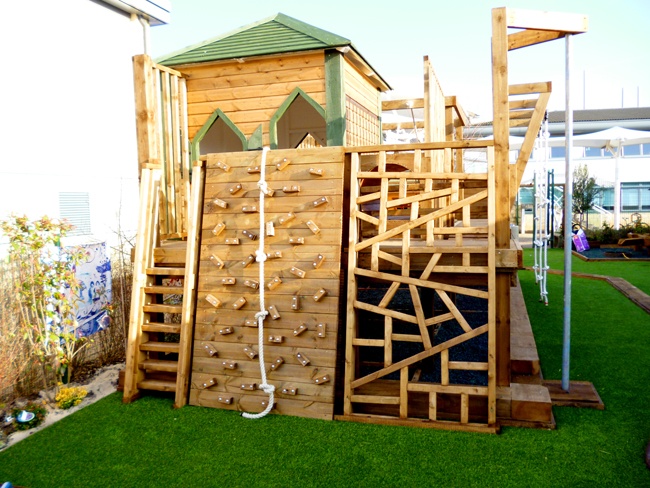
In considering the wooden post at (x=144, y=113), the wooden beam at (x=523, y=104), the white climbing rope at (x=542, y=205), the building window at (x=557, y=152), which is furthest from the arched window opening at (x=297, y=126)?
the building window at (x=557, y=152)

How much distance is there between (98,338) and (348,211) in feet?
11.4

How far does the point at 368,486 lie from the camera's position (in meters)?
3.58

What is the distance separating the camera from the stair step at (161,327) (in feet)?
17.5

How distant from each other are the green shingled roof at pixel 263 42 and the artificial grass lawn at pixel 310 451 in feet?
15.1

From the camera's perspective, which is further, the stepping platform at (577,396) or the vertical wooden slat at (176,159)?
the vertical wooden slat at (176,159)

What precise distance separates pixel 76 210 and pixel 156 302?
16.4 feet

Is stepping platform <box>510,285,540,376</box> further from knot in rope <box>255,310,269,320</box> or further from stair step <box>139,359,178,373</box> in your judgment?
stair step <box>139,359,178,373</box>

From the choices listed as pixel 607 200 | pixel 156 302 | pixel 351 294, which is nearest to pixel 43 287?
pixel 156 302

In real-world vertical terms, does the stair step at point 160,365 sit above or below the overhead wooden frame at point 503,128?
below

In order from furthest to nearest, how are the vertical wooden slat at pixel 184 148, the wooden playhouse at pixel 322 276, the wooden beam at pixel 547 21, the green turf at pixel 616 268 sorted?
the green turf at pixel 616 268
the vertical wooden slat at pixel 184 148
the wooden beam at pixel 547 21
the wooden playhouse at pixel 322 276

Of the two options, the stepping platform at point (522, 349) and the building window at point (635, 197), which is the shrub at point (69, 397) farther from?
the building window at point (635, 197)

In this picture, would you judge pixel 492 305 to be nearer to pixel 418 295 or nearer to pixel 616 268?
pixel 418 295

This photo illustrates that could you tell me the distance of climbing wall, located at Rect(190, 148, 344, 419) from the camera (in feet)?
15.6

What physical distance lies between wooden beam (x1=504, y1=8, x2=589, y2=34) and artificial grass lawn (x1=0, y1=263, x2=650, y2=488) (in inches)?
132
